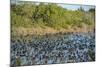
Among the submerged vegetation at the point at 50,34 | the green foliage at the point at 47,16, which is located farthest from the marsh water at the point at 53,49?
the green foliage at the point at 47,16

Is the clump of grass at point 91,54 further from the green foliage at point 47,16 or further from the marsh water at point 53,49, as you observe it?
the green foliage at point 47,16

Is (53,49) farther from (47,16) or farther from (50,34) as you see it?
(47,16)

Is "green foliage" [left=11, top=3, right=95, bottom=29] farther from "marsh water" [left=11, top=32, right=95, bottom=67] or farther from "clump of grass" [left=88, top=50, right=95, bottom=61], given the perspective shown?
"clump of grass" [left=88, top=50, right=95, bottom=61]

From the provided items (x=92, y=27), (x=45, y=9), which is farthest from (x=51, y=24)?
(x=92, y=27)

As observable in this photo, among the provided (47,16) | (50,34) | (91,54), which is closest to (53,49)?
(50,34)

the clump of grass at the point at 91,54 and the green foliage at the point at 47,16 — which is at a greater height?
the green foliage at the point at 47,16
